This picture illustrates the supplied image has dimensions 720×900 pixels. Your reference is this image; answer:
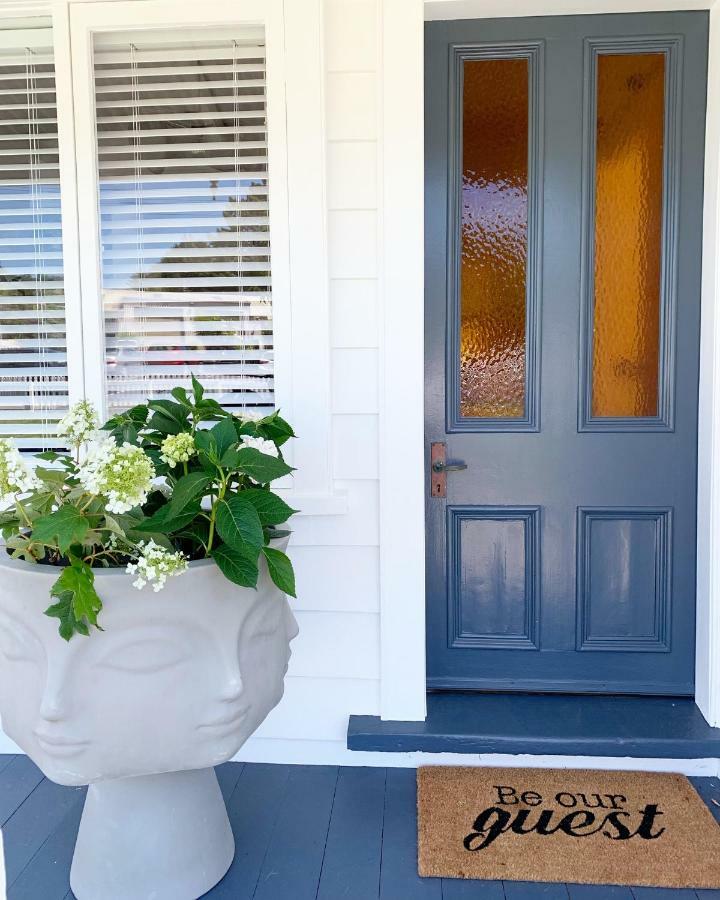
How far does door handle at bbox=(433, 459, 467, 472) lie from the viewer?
8.16ft

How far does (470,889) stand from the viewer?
1874mm

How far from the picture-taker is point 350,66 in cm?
228

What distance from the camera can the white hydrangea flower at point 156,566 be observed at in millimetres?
1490

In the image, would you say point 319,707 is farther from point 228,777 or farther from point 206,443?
point 206,443

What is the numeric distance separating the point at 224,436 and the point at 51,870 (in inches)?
46.8

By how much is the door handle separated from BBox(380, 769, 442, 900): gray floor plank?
3.04ft

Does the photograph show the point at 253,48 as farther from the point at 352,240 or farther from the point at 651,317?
the point at 651,317

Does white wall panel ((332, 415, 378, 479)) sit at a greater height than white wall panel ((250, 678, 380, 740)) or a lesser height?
greater

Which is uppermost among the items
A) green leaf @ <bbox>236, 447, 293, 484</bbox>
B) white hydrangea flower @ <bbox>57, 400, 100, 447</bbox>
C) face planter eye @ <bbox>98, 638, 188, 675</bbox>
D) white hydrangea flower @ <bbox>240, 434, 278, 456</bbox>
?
white hydrangea flower @ <bbox>57, 400, 100, 447</bbox>

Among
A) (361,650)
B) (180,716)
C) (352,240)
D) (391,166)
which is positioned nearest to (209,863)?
(180,716)

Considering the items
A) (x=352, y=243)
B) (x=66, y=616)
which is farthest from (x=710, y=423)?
(x=66, y=616)

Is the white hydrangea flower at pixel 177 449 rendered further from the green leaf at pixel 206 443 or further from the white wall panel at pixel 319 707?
the white wall panel at pixel 319 707

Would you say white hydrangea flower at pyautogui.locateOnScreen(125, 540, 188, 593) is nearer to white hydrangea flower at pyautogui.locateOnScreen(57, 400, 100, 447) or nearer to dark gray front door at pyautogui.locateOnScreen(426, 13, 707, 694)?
white hydrangea flower at pyautogui.locateOnScreen(57, 400, 100, 447)

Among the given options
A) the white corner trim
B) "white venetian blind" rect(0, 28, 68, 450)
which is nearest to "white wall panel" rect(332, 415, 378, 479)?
"white venetian blind" rect(0, 28, 68, 450)
